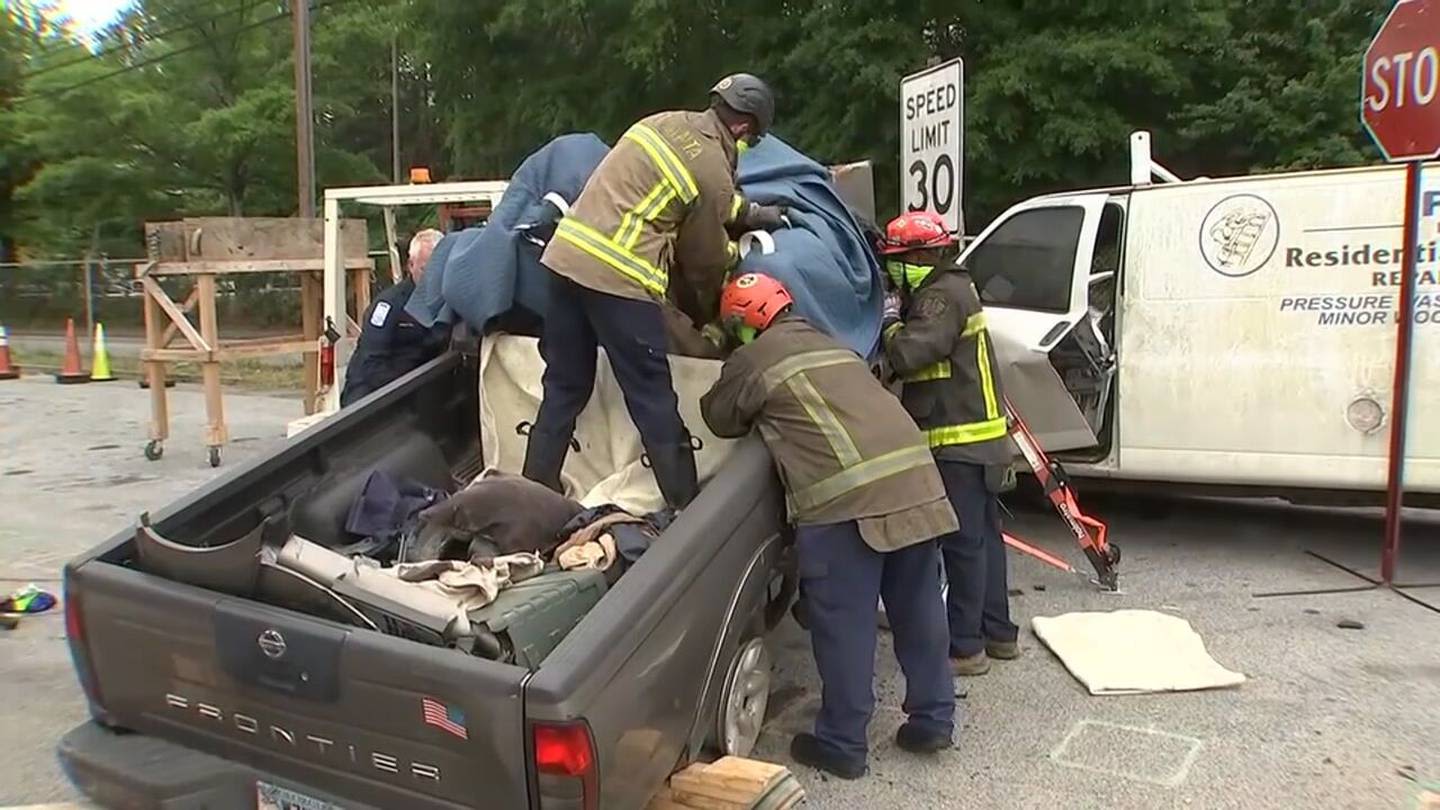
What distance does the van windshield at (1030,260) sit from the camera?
6.56m

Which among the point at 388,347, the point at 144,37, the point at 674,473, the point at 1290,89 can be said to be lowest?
the point at 674,473

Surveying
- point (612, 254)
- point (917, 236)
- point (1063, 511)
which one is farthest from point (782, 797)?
point (1063, 511)

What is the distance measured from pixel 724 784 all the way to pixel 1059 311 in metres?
4.17

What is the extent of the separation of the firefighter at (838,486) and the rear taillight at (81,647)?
1.94 metres

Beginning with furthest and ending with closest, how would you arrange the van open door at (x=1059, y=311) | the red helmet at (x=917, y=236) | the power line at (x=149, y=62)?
the power line at (x=149, y=62)
the van open door at (x=1059, y=311)
the red helmet at (x=917, y=236)

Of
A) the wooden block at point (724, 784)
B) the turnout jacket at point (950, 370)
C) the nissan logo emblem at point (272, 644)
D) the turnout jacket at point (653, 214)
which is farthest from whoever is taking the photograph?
the turnout jacket at point (950, 370)

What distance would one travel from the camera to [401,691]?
268 cm

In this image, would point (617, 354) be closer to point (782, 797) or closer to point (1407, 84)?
point (782, 797)

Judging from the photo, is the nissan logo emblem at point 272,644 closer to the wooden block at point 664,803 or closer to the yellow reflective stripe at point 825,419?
the wooden block at point 664,803

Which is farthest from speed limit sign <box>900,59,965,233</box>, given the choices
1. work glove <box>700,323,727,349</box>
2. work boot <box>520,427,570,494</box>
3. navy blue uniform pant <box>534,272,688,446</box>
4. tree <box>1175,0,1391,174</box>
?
tree <box>1175,0,1391,174</box>

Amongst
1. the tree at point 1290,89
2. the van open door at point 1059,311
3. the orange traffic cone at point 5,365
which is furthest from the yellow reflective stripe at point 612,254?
the orange traffic cone at point 5,365

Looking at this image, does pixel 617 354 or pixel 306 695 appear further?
pixel 617 354

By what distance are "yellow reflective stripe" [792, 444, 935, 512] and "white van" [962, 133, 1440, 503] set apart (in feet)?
8.93

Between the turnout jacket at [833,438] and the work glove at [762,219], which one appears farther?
the work glove at [762,219]
